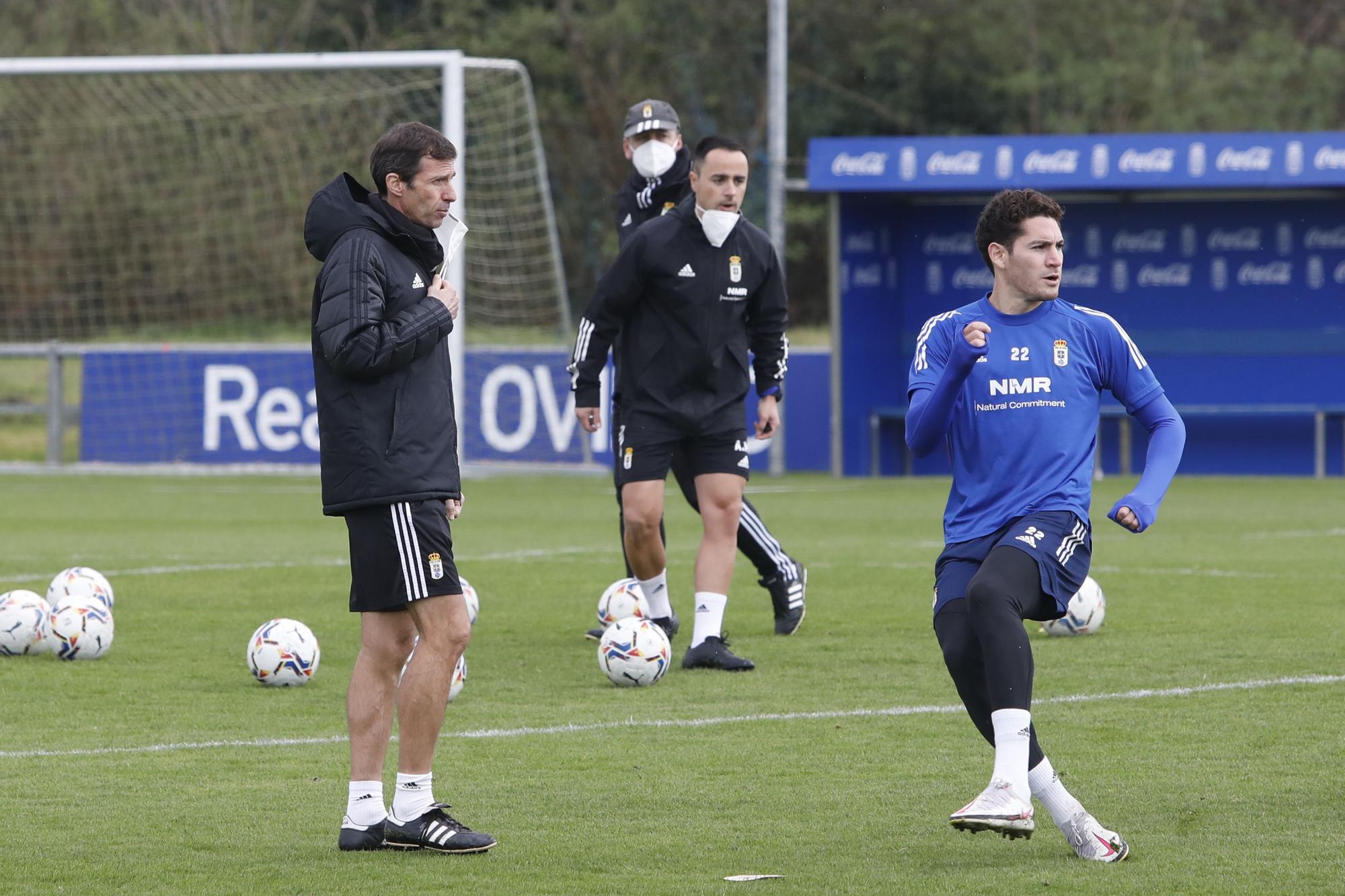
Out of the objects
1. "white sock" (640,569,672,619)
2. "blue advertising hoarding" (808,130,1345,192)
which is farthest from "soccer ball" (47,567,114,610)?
"blue advertising hoarding" (808,130,1345,192)

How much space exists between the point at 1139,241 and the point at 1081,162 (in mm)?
2395

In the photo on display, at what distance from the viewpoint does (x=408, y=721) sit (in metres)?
5.39

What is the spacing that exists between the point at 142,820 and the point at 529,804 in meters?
1.09

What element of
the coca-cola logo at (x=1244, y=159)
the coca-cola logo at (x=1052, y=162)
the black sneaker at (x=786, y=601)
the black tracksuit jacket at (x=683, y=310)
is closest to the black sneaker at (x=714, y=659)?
the black tracksuit jacket at (x=683, y=310)

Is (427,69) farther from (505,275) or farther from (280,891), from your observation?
(280,891)

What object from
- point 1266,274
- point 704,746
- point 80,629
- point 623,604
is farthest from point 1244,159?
point 704,746

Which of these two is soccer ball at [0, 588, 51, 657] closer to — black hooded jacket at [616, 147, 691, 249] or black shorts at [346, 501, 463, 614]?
black hooded jacket at [616, 147, 691, 249]

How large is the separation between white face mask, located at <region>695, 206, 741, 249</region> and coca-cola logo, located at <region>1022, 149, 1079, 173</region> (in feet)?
43.9

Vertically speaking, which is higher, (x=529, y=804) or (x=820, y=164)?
(x=820, y=164)

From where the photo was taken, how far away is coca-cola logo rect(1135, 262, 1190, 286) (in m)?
23.3

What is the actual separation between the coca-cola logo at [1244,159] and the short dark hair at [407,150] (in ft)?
56.1

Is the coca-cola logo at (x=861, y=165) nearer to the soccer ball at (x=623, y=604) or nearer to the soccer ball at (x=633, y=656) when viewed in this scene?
the soccer ball at (x=623, y=604)

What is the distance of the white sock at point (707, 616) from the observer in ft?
28.7

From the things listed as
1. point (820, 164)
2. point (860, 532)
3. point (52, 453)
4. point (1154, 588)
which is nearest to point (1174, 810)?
point (1154, 588)
